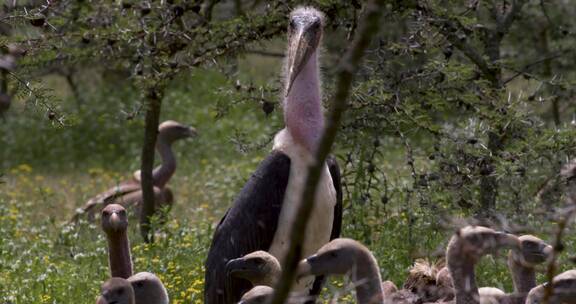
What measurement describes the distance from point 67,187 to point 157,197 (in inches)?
93.7

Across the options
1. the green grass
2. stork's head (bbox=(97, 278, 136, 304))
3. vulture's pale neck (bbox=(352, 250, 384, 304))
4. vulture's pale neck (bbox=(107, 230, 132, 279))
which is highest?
vulture's pale neck (bbox=(352, 250, 384, 304))

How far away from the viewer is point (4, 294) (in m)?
7.91

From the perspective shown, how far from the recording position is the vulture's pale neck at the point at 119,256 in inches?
291

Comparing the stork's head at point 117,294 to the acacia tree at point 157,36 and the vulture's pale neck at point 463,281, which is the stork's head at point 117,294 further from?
the acacia tree at point 157,36

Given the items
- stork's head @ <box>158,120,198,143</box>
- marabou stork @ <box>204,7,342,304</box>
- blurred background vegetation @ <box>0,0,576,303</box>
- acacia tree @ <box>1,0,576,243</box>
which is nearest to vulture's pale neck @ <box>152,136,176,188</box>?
stork's head @ <box>158,120,198,143</box>

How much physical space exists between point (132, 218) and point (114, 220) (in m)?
3.00

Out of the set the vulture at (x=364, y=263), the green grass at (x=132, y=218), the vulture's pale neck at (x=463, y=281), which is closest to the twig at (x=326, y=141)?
the green grass at (x=132, y=218)

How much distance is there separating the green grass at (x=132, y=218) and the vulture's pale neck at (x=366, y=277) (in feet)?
1.24

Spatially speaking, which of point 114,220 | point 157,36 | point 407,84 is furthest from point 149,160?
point 114,220

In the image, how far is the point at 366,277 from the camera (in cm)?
604

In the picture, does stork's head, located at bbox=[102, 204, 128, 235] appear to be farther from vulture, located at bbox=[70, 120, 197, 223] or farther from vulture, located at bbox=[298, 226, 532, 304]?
vulture, located at bbox=[70, 120, 197, 223]

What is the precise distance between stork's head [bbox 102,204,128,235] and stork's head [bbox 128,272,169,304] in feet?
2.53

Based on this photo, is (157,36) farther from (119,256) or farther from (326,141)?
(326,141)

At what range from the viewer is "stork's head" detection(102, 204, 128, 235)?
740 centimetres
